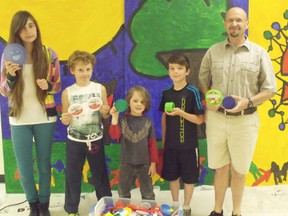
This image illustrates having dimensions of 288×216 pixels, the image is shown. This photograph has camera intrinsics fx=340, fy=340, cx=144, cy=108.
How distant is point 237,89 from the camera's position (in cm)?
256

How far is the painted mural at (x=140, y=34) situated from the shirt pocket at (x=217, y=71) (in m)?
0.54

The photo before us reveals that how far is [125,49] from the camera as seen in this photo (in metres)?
3.15

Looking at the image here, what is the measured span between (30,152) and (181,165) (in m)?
1.24

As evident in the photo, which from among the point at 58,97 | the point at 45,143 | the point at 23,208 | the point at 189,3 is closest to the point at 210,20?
the point at 189,3

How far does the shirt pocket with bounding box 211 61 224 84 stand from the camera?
2604 mm

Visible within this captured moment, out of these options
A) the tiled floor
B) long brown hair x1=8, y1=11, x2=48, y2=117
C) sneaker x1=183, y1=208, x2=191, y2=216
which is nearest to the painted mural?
the tiled floor

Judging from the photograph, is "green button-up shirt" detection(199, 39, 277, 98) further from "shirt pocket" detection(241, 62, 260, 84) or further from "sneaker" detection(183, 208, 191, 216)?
"sneaker" detection(183, 208, 191, 216)

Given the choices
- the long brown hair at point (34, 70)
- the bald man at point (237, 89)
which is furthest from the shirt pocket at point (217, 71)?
the long brown hair at point (34, 70)

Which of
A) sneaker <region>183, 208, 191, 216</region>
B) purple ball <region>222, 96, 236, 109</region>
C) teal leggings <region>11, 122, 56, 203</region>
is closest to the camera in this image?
purple ball <region>222, 96, 236, 109</region>

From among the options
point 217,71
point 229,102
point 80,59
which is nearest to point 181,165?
point 229,102

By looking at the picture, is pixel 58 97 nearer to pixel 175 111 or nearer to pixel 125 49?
pixel 125 49

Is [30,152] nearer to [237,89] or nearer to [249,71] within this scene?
[237,89]

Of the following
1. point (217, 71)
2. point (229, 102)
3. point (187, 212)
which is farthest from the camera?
point (187, 212)

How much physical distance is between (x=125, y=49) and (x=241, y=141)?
1.33 m
